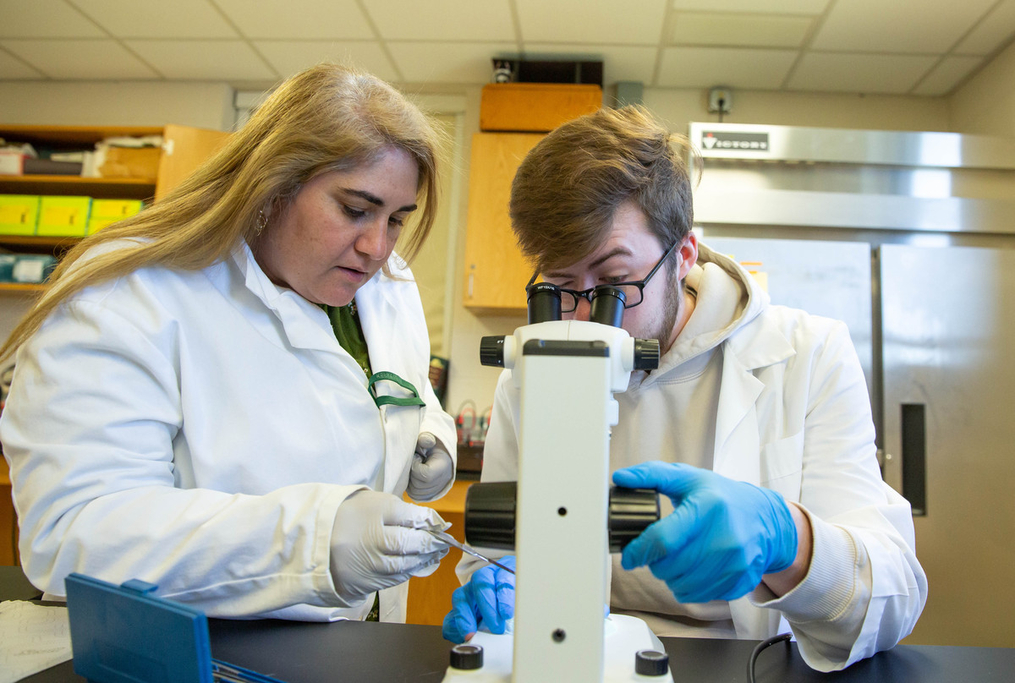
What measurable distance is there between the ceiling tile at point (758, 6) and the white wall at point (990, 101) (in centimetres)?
94

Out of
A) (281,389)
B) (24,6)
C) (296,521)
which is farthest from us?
(24,6)

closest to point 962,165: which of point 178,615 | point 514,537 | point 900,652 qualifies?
point 900,652

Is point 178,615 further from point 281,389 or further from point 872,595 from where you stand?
point 872,595

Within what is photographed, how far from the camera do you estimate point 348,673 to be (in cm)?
74

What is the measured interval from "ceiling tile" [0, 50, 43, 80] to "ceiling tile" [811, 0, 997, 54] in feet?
13.1

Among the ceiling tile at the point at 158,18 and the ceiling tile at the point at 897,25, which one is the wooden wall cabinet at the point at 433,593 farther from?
the ceiling tile at the point at 897,25

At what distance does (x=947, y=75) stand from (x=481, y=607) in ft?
11.5

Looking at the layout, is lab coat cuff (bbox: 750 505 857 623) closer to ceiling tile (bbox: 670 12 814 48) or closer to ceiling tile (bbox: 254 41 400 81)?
ceiling tile (bbox: 670 12 814 48)

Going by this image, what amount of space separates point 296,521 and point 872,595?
72cm

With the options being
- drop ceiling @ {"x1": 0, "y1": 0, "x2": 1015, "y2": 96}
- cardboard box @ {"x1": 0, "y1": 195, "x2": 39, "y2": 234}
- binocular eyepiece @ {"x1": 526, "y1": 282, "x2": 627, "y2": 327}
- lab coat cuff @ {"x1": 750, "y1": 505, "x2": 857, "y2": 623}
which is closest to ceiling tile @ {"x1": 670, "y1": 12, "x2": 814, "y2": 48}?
drop ceiling @ {"x1": 0, "y1": 0, "x2": 1015, "y2": 96}

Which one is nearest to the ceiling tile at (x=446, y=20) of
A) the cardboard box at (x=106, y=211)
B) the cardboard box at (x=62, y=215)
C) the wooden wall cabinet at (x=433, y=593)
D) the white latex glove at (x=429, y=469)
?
the cardboard box at (x=106, y=211)

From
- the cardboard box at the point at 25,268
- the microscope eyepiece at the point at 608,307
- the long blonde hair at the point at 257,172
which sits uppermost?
the cardboard box at the point at 25,268

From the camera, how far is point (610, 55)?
10.3 feet

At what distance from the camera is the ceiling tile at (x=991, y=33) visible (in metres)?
2.64
